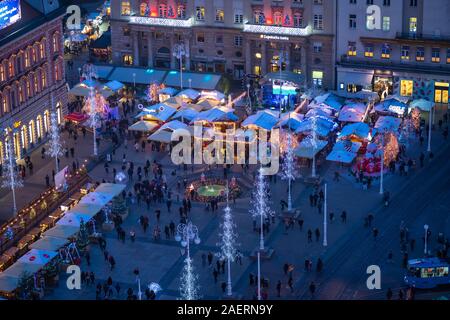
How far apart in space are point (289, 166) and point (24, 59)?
33.2 meters

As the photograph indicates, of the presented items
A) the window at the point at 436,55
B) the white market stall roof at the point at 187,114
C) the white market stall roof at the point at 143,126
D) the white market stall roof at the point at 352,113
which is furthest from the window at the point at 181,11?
the window at the point at 436,55

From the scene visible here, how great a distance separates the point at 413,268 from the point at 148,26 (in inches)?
2548

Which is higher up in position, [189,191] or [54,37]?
[54,37]

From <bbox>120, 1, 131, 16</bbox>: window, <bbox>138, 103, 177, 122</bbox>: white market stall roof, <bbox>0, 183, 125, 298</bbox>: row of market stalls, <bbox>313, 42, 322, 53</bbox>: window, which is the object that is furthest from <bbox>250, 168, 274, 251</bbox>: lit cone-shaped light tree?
<bbox>120, 1, 131, 16</bbox>: window

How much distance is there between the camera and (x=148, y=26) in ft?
392

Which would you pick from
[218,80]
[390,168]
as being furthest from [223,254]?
[218,80]

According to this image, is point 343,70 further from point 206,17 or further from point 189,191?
point 189,191

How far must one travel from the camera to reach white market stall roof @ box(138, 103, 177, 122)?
10273 centimetres

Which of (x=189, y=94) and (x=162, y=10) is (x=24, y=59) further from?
(x=162, y=10)

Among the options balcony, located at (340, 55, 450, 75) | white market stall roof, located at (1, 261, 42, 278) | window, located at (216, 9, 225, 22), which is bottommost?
white market stall roof, located at (1, 261, 42, 278)

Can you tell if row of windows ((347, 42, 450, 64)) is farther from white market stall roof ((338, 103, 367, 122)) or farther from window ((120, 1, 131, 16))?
window ((120, 1, 131, 16))

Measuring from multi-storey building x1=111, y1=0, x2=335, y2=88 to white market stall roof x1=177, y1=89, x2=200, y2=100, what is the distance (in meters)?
9.62

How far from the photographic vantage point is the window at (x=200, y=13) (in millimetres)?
117188

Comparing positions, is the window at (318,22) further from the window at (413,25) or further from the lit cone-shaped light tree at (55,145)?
the lit cone-shaped light tree at (55,145)
